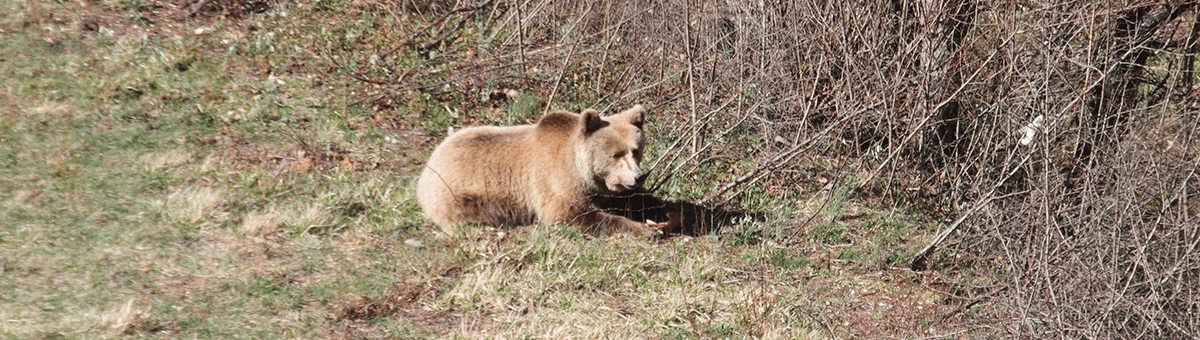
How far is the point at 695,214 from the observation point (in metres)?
8.00

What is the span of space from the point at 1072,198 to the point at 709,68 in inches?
151

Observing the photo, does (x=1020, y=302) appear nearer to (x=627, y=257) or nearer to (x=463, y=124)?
(x=627, y=257)

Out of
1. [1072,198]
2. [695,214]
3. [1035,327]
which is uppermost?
[1072,198]

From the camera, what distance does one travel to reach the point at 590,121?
285 inches

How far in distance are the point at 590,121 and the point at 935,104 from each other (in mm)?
2577

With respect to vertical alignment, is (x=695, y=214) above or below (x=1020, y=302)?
below

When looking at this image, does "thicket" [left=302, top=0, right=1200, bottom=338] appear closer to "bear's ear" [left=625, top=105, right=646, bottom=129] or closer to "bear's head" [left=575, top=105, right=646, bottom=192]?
"bear's ear" [left=625, top=105, right=646, bottom=129]

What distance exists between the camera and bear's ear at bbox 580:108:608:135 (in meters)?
7.20

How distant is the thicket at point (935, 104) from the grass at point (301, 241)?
0.42m

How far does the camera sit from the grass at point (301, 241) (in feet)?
20.2

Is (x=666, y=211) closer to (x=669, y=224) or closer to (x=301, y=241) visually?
(x=669, y=224)

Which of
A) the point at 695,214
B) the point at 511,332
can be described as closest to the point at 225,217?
the point at 511,332

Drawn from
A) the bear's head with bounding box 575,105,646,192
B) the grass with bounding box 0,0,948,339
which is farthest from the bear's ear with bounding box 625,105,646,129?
the grass with bounding box 0,0,948,339

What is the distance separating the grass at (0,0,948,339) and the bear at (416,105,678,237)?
0.53 ft
